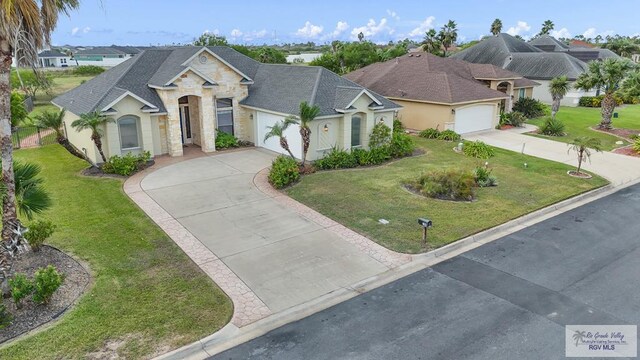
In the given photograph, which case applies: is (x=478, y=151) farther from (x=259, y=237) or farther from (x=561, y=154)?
(x=259, y=237)

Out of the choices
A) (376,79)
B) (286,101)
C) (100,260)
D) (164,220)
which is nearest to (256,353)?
(100,260)

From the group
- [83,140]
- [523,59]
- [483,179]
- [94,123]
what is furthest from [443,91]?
[523,59]

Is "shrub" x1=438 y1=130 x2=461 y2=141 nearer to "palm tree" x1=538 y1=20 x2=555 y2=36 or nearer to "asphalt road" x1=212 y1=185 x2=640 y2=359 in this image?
"asphalt road" x1=212 y1=185 x2=640 y2=359

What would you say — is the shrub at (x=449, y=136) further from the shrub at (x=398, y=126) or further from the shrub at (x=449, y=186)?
the shrub at (x=449, y=186)

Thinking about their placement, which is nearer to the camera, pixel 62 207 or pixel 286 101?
pixel 62 207

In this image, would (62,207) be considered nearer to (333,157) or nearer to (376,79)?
(333,157)
